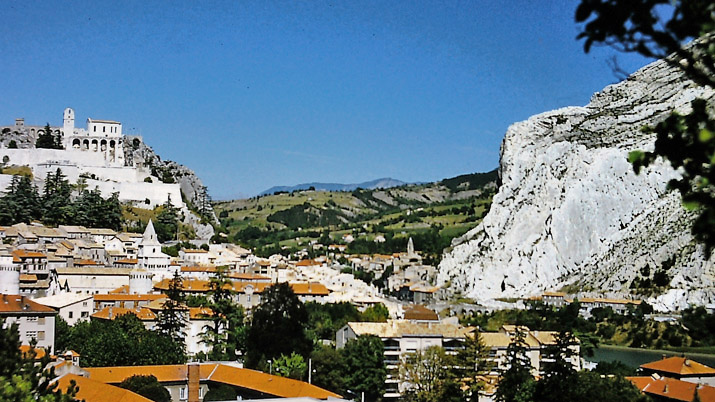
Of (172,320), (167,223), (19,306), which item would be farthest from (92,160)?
(19,306)

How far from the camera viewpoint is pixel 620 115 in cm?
8288

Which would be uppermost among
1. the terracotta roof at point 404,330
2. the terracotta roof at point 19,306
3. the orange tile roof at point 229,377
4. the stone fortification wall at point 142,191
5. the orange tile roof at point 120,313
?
the stone fortification wall at point 142,191

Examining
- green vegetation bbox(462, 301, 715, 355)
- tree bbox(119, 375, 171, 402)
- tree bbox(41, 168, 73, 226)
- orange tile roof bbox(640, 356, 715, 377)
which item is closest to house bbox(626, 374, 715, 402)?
orange tile roof bbox(640, 356, 715, 377)

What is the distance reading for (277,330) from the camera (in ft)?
133

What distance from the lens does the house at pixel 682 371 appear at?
3775cm

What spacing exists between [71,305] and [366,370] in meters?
19.0

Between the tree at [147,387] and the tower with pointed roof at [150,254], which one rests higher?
the tower with pointed roof at [150,254]

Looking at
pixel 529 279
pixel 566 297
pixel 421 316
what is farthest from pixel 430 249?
pixel 421 316

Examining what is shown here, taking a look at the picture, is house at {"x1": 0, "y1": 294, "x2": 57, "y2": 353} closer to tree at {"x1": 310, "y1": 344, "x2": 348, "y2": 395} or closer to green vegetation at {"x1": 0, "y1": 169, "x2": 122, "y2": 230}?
tree at {"x1": 310, "y1": 344, "x2": 348, "y2": 395}

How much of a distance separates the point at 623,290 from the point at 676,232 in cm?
698

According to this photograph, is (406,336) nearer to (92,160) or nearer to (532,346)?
(532,346)

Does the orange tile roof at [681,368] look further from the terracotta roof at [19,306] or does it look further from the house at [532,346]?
the terracotta roof at [19,306]

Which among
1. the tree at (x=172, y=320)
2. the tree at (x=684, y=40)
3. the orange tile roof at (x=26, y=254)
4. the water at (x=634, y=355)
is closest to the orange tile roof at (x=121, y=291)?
the orange tile roof at (x=26, y=254)

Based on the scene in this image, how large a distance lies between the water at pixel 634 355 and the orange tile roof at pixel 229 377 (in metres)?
25.3
